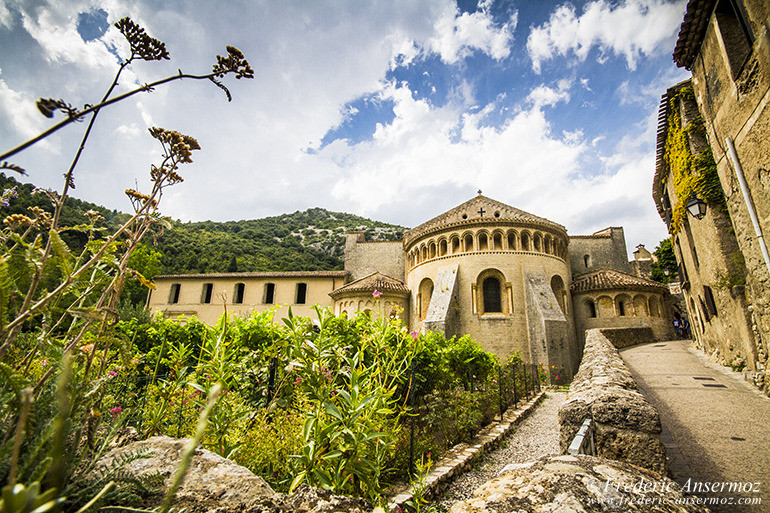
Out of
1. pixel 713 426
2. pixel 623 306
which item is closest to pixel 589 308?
pixel 623 306

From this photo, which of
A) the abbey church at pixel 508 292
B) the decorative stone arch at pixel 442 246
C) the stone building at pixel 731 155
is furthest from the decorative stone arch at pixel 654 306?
the decorative stone arch at pixel 442 246

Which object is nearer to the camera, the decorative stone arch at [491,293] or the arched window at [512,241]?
the decorative stone arch at [491,293]

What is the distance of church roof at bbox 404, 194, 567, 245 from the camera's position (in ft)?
64.0

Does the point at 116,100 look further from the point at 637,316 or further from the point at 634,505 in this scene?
the point at 637,316

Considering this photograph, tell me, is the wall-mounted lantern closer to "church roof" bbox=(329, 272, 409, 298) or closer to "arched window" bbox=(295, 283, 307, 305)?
"church roof" bbox=(329, 272, 409, 298)

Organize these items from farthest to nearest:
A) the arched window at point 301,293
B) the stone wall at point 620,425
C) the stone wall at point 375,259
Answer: the stone wall at point 375,259 → the arched window at point 301,293 → the stone wall at point 620,425

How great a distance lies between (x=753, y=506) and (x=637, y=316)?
19.6m

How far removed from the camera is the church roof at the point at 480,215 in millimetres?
19511

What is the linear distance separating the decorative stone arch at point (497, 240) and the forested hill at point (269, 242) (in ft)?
83.0

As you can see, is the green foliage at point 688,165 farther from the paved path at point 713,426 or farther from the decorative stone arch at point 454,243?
the decorative stone arch at point 454,243

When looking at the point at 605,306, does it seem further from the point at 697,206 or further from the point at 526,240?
the point at 697,206

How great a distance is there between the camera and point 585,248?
28.8 meters

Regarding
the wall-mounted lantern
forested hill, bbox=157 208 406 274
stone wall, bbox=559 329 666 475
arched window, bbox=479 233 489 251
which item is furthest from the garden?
forested hill, bbox=157 208 406 274

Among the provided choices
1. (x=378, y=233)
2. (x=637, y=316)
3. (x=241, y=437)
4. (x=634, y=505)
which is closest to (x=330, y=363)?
(x=241, y=437)
